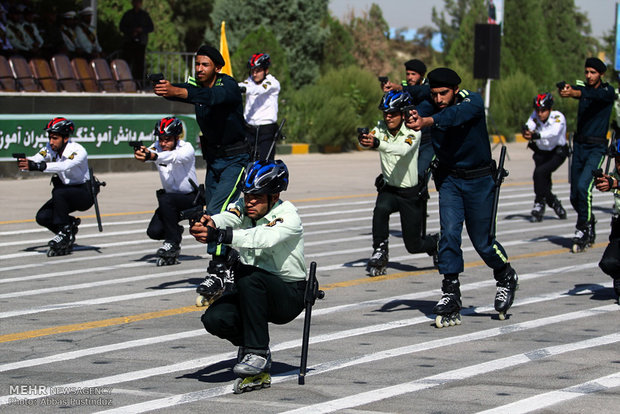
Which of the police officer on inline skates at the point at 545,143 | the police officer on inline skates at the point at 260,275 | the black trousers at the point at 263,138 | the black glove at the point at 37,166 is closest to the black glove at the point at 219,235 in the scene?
the police officer on inline skates at the point at 260,275

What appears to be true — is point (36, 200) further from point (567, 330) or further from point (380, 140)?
point (567, 330)

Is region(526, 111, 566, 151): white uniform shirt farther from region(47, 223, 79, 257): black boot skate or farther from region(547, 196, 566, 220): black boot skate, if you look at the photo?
region(47, 223, 79, 257): black boot skate

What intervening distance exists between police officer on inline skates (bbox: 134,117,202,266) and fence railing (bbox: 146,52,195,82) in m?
13.7

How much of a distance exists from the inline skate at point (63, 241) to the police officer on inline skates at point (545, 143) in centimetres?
665

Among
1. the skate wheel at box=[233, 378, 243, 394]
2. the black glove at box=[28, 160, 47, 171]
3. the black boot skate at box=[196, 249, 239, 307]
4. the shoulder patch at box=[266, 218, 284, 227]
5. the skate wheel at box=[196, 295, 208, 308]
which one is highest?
the shoulder patch at box=[266, 218, 284, 227]

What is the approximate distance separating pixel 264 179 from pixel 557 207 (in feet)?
36.4

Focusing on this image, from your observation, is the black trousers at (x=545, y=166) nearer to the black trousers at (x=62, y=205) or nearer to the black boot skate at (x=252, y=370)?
the black trousers at (x=62, y=205)

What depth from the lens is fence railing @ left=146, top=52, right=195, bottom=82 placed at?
27078 mm

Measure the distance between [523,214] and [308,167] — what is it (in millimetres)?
8570

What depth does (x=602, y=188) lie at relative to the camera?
33.4ft

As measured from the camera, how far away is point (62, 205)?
13844 millimetres

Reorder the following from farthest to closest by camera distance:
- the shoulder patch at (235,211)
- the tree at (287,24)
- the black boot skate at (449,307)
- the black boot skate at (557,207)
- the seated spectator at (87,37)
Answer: the tree at (287,24) < the seated spectator at (87,37) < the black boot skate at (557,207) < the black boot skate at (449,307) < the shoulder patch at (235,211)

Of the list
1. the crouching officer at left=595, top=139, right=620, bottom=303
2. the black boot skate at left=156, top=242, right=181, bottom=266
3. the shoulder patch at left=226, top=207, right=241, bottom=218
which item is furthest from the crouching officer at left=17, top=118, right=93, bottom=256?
the shoulder patch at left=226, top=207, right=241, bottom=218

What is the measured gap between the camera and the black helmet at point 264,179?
751cm
